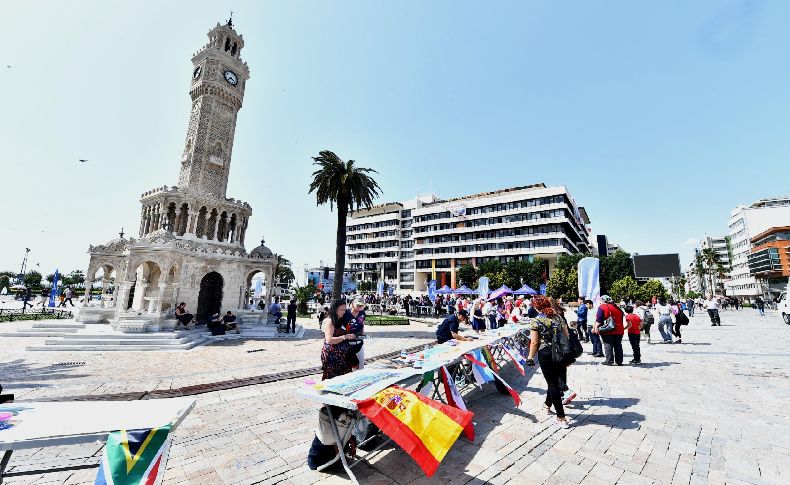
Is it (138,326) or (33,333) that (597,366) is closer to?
(138,326)

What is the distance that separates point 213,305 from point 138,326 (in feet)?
19.2

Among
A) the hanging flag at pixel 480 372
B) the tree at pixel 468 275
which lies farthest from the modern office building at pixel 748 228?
the hanging flag at pixel 480 372

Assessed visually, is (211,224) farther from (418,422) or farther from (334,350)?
(418,422)

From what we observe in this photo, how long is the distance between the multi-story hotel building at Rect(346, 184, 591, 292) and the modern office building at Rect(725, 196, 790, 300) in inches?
1375

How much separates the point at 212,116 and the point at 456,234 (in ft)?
172

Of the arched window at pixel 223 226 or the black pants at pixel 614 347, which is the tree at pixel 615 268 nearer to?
the black pants at pixel 614 347

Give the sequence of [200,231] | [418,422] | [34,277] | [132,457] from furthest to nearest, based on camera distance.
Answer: [34,277] → [200,231] → [418,422] → [132,457]

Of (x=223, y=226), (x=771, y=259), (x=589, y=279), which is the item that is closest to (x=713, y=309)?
(x=589, y=279)

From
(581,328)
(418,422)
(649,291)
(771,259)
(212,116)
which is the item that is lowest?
(418,422)

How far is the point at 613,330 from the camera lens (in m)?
8.81

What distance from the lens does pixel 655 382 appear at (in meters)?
7.51

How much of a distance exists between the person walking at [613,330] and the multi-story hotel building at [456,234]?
50457 mm

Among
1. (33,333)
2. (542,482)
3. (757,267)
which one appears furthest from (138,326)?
(757,267)

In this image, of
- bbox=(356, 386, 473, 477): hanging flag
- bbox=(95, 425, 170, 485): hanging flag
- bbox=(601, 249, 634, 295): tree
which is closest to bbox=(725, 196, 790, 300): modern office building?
bbox=(601, 249, 634, 295): tree
